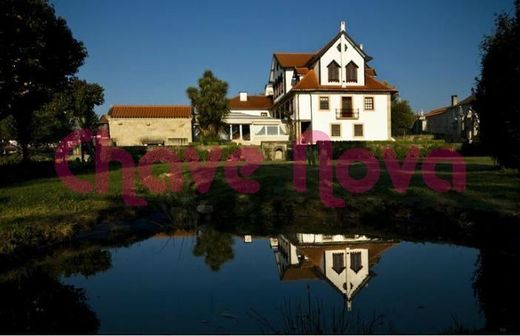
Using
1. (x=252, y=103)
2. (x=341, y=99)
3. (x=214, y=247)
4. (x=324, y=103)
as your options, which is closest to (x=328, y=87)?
(x=324, y=103)

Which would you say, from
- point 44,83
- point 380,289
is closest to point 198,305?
point 380,289

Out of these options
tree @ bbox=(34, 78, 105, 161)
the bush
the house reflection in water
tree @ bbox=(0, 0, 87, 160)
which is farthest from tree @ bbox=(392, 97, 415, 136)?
the house reflection in water

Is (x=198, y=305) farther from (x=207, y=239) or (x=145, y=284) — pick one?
(x=207, y=239)

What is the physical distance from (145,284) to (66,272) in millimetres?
1633

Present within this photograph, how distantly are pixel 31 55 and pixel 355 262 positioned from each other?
1932 cm

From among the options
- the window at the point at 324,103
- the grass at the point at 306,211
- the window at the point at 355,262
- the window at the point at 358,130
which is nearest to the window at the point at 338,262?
the window at the point at 355,262

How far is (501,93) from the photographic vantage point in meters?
13.1

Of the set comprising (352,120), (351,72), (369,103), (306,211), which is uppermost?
(351,72)

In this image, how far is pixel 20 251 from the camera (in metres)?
8.29

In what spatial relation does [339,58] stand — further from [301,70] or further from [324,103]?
[324,103]

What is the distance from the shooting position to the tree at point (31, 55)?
19.5 m

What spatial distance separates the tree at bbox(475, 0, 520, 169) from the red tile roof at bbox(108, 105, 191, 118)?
3695cm

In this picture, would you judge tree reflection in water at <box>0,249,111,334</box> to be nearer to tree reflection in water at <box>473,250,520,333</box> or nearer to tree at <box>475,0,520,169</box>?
tree reflection in water at <box>473,250,520,333</box>

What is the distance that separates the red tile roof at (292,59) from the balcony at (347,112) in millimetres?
8506
